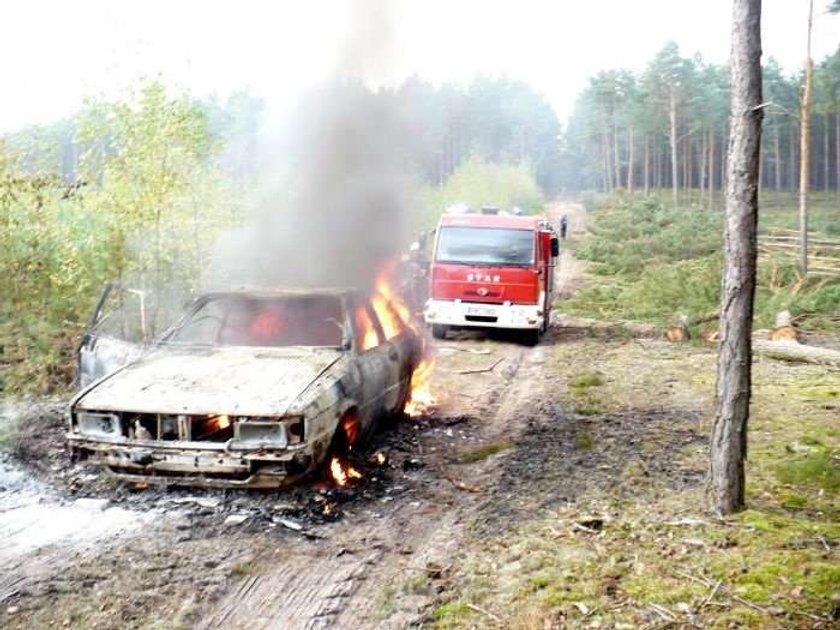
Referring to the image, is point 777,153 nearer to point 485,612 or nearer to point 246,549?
point 246,549

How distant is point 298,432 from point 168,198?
26.0ft

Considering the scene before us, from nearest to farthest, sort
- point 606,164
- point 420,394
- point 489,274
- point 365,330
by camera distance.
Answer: point 365,330, point 420,394, point 489,274, point 606,164

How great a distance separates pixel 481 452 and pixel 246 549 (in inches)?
118

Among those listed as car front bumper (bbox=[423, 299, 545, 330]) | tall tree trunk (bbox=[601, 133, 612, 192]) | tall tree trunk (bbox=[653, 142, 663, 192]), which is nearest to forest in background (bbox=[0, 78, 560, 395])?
car front bumper (bbox=[423, 299, 545, 330])

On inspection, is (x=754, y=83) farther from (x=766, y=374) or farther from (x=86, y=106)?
(x=86, y=106)

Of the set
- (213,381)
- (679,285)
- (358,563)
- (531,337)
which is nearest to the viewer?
(358,563)

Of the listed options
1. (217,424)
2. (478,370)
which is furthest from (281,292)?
(478,370)

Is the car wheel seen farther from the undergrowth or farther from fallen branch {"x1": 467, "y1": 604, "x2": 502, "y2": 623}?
fallen branch {"x1": 467, "y1": 604, "x2": 502, "y2": 623}

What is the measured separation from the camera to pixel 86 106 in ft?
39.1

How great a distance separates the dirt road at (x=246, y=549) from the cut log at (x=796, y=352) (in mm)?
6822

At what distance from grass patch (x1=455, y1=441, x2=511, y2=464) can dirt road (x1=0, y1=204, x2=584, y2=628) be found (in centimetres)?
2

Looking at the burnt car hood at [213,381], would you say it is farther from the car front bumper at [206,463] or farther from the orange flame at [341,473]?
the orange flame at [341,473]

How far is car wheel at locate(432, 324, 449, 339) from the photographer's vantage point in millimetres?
15102

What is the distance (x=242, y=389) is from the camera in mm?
5953
